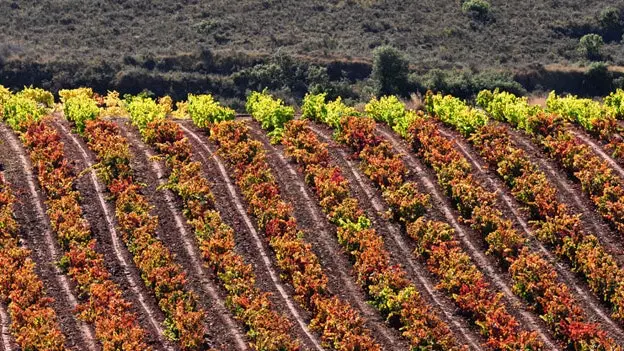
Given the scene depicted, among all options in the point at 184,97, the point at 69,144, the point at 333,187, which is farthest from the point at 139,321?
the point at 184,97

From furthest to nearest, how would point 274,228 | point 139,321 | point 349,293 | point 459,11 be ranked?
point 459,11 < point 274,228 < point 349,293 < point 139,321

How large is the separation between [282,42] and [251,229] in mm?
43319

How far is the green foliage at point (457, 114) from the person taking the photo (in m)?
28.5

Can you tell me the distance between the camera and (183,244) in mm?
23531

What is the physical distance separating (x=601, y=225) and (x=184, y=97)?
37.4m

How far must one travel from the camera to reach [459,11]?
72.1 m

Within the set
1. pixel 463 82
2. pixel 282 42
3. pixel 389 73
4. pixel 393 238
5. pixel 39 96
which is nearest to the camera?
pixel 393 238

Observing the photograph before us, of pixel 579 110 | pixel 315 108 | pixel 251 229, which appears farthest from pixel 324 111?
pixel 579 110

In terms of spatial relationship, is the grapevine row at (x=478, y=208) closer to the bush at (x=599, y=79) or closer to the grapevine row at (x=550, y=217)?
the grapevine row at (x=550, y=217)

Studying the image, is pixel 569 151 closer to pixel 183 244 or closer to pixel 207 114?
pixel 207 114

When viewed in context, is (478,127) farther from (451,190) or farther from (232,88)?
(232,88)

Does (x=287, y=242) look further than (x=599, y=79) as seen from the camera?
No

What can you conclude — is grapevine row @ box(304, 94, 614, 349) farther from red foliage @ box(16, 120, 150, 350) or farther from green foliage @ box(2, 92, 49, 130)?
green foliage @ box(2, 92, 49, 130)

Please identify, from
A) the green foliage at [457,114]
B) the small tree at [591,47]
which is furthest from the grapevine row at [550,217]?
the small tree at [591,47]
